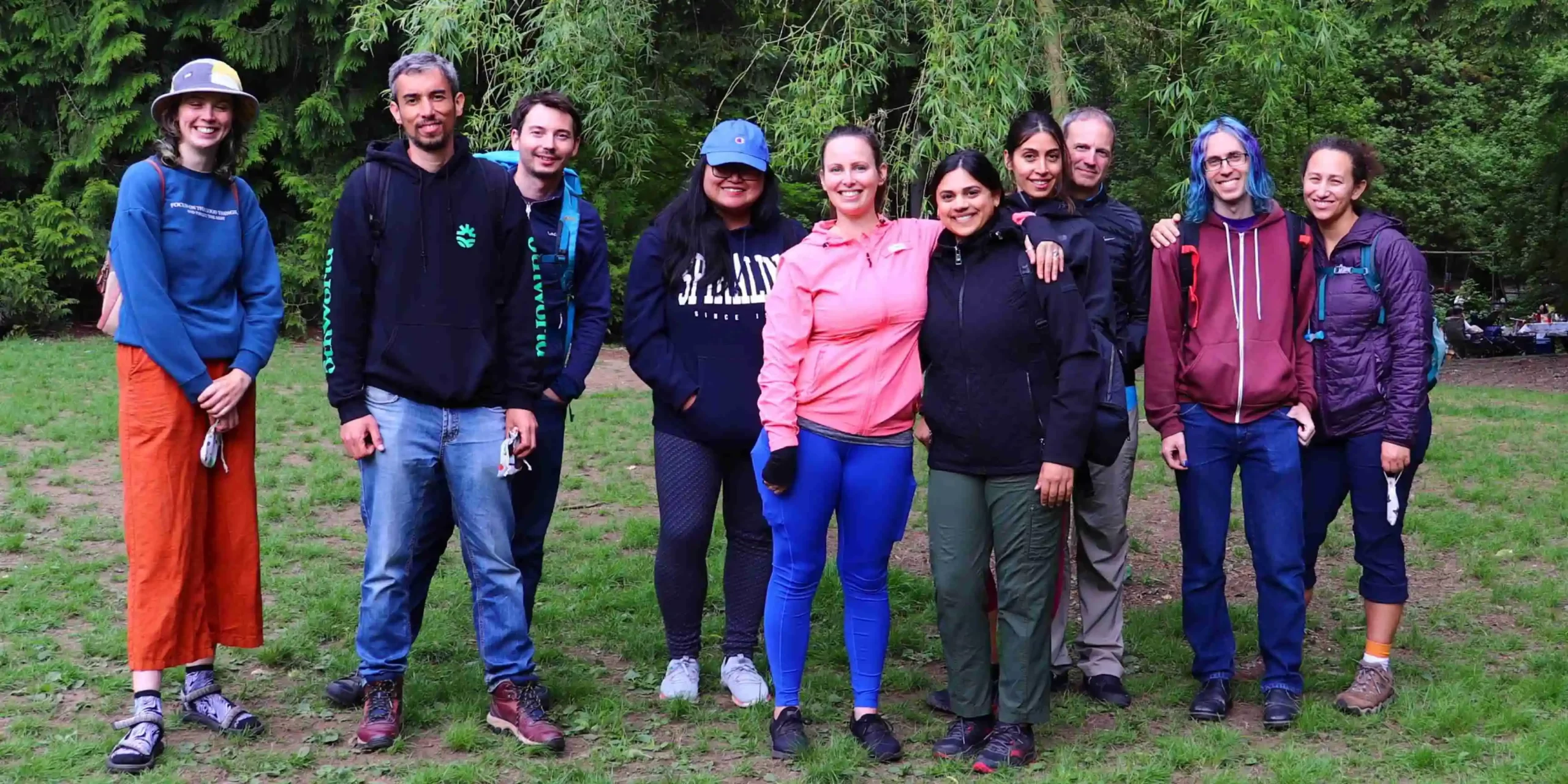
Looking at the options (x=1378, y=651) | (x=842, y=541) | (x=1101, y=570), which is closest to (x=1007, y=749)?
(x=842, y=541)

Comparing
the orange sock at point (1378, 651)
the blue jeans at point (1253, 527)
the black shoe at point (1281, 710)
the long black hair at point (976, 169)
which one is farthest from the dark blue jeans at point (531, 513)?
Result: the orange sock at point (1378, 651)

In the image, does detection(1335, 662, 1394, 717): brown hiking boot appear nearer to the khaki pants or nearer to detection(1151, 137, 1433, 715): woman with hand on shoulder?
detection(1151, 137, 1433, 715): woman with hand on shoulder

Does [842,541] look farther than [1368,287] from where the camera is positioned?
No

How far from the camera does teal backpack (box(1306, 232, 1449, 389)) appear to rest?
4703 mm

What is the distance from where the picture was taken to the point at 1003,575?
4.30m

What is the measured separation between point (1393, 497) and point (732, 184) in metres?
2.45

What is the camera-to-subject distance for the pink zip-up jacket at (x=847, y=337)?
422 cm

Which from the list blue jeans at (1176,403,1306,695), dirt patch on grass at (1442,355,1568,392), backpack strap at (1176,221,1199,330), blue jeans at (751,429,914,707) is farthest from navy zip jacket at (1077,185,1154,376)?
dirt patch on grass at (1442,355,1568,392)

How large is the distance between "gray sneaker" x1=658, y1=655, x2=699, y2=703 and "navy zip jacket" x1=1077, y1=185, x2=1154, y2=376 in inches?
72.5

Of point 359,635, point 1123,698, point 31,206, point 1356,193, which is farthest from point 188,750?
point 31,206

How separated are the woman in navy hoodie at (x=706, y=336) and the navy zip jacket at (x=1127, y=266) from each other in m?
1.05

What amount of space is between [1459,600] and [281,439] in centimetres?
758

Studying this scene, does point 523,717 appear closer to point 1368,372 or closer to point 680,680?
point 680,680

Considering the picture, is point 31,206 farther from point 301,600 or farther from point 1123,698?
point 1123,698
